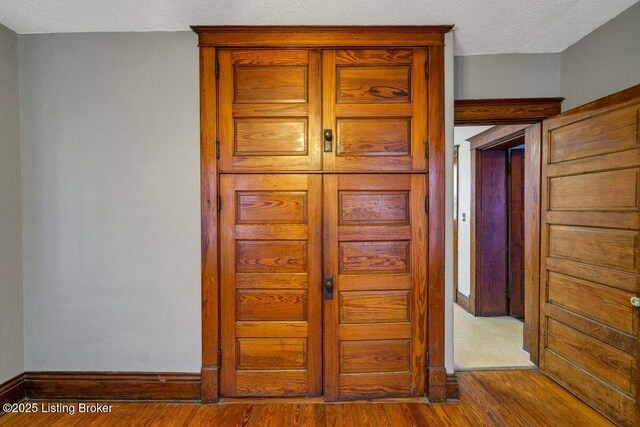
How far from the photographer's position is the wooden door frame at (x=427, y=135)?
2.31 meters

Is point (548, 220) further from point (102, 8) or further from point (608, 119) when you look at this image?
point (102, 8)

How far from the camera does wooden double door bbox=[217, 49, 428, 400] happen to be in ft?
7.69

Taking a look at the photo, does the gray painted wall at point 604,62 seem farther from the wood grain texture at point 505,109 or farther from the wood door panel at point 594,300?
the wood door panel at point 594,300

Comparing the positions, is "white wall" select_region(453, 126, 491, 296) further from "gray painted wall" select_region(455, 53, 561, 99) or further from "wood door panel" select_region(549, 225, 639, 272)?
"wood door panel" select_region(549, 225, 639, 272)

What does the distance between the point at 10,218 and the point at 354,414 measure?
259 centimetres

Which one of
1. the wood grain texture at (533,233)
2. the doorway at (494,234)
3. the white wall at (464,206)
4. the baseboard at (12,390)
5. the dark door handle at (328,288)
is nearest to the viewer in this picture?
the baseboard at (12,390)

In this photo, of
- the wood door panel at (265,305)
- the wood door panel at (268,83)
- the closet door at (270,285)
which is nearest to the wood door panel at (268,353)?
the closet door at (270,285)

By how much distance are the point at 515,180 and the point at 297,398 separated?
3562 millimetres

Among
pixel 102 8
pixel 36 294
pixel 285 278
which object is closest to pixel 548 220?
pixel 285 278

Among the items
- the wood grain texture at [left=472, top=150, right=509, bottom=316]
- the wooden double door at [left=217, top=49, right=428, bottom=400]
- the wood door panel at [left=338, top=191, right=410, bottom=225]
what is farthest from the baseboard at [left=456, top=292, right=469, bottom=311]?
the wood door panel at [left=338, top=191, right=410, bottom=225]

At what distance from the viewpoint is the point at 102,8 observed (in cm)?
208

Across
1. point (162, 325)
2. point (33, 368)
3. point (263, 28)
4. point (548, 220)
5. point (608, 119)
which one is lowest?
point (33, 368)

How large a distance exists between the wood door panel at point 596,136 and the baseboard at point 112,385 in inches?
120

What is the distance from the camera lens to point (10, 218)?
230 centimetres
